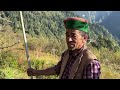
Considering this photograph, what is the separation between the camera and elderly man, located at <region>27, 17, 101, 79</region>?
9.11ft

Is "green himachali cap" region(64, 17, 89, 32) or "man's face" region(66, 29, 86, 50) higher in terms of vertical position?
"green himachali cap" region(64, 17, 89, 32)

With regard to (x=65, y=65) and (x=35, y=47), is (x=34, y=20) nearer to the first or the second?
(x=35, y=47)

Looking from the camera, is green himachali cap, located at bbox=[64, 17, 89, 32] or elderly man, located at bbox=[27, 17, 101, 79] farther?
green himachali cap, located at bbox=[64, 17, 89, 32]

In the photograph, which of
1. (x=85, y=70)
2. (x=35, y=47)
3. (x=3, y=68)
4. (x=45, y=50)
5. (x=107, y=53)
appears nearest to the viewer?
(x=85, y=70)

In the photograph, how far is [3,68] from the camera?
998cm

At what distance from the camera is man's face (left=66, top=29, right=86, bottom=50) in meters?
2.92

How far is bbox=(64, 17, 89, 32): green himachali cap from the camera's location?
113 inches

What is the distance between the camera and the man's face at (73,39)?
9.57ft

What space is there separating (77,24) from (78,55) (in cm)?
23

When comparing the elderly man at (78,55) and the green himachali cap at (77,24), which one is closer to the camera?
the elderly man at (78,55)

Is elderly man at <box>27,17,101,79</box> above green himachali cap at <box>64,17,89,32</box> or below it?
below

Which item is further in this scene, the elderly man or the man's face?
the man's face
